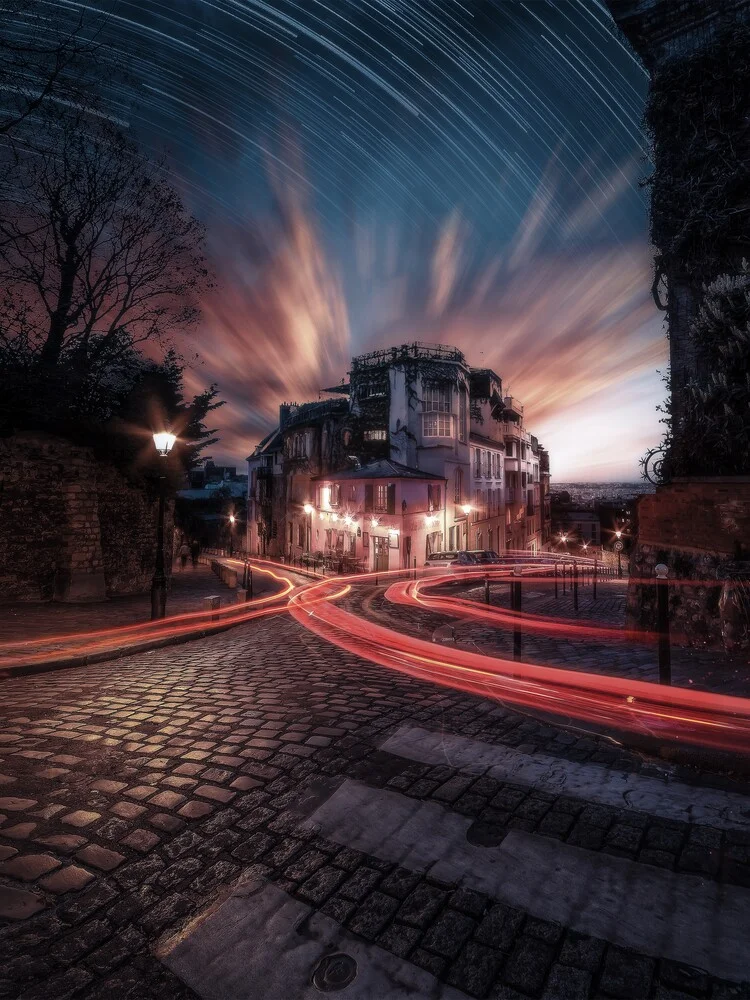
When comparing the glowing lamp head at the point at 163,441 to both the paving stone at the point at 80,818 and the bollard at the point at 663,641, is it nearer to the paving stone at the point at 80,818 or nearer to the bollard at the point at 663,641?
the paving stone at the point at 80,818

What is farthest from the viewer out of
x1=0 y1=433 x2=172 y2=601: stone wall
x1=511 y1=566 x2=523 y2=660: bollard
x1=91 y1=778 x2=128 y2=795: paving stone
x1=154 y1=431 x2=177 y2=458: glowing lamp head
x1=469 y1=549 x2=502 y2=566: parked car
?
x1=469 y1=549 x2=502 y2=566: parked car

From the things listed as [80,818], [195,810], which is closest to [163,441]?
[80,818]

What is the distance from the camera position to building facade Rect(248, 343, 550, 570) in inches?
1364

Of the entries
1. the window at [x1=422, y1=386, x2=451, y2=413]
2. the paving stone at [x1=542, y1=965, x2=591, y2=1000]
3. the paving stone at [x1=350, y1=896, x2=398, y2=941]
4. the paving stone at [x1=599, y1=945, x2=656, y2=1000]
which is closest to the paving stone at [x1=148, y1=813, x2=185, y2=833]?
the paving stone at [x1=350, y1=896, x2=398, y2=941]

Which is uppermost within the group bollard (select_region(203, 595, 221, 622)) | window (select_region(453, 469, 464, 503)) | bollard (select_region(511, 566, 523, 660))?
window (select_region(453, 469, 464, 503))

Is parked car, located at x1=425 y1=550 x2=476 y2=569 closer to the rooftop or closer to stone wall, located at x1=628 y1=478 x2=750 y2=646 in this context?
the rooftop

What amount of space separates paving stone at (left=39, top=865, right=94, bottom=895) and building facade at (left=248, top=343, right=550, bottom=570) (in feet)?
101

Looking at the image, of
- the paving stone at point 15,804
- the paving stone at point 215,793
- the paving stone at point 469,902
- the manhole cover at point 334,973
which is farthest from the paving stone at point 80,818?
the paving stone at point 469,902

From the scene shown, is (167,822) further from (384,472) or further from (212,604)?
(384,472)

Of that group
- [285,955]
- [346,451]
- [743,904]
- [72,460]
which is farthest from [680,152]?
[346,451]

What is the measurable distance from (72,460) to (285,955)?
16.5 meters

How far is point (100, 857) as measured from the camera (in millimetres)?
3186

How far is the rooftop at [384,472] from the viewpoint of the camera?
33688 millimetres

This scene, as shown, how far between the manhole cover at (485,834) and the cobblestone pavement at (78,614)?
10371 mm
